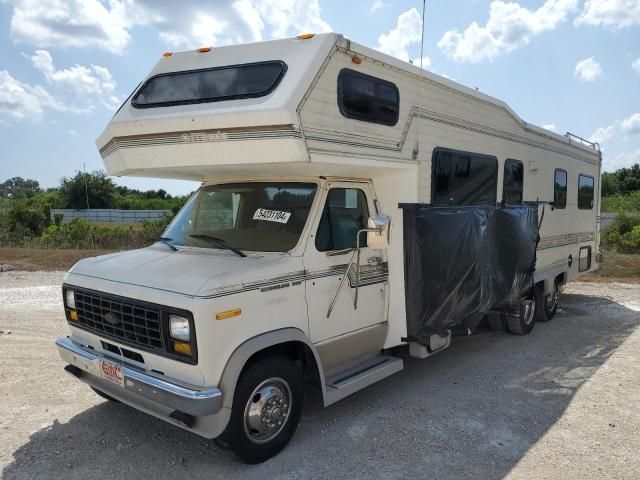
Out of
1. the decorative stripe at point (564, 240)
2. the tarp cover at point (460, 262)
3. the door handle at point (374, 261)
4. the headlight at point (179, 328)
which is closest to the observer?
the headlight at point (179, 328)

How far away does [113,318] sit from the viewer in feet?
12.6

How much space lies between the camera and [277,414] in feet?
12.6

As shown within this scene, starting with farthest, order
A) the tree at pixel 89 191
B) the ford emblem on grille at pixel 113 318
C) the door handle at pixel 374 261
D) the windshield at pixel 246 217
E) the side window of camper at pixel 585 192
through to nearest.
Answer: the tree at pixel 89 191, the side window of camper at pixel 585 192, the door handle at pixel 374 261, the windshield at pixel 246 217, the ford emblem on grille at pixel 113 318

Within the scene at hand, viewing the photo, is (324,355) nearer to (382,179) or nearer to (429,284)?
(429,284)

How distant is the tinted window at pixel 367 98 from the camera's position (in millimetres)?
4098

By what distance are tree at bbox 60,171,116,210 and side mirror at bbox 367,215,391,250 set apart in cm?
3715

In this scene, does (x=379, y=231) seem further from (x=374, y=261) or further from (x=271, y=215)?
(x=271, y=215)

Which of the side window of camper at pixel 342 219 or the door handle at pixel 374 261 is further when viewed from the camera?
the door handle at pixel 374 261

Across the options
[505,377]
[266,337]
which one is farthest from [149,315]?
[505,377]

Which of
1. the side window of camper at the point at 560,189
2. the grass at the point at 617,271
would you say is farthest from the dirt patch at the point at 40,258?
the grass at the point at 617,271

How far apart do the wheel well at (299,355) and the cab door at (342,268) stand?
0.14 meters

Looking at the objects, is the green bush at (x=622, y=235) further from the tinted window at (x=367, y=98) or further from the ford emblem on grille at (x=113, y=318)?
the ford emblem on grille at (x=113, y=318)

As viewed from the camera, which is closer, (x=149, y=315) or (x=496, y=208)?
(x=149, y=315)

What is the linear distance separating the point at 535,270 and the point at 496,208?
1.76 m
